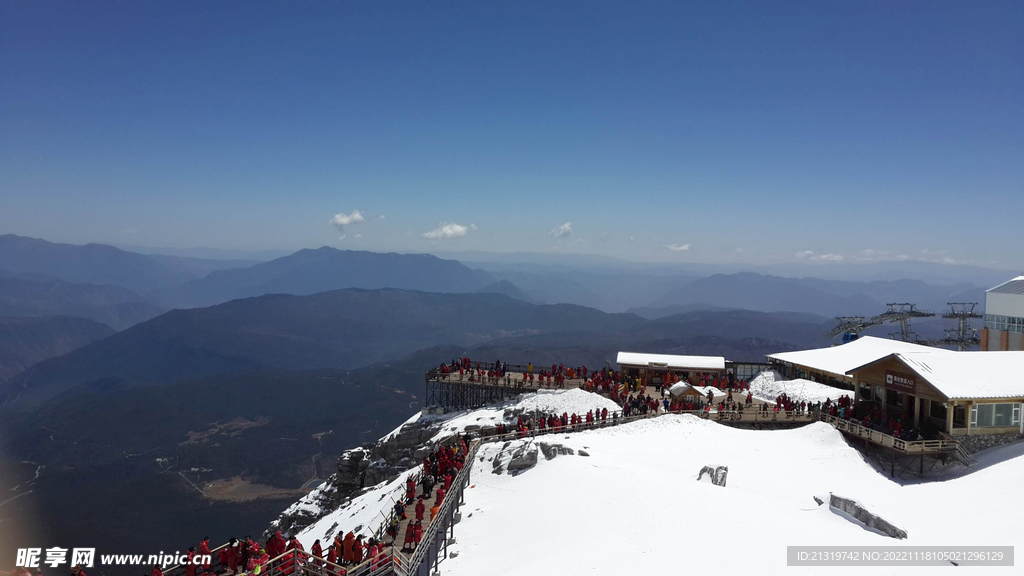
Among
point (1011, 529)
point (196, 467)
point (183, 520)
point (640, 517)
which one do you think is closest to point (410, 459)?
point (640, 517)

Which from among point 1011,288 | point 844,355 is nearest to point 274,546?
point 844,355

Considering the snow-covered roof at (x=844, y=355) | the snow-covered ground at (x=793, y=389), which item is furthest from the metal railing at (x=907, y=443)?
the snow-covered roof at (x=844, y=355)

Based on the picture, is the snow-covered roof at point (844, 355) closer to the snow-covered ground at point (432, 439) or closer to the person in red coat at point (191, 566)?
the snow-covered ground at point (432, 439)

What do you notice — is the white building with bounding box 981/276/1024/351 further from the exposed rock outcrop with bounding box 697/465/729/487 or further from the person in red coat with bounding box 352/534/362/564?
the person in red coat with bounding box 352/534/362/564

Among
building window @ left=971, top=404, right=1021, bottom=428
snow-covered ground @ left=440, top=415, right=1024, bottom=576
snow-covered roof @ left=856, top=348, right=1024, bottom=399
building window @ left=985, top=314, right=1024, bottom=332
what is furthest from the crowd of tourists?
building window @ left=985, top=314, right=1024, bottom=332

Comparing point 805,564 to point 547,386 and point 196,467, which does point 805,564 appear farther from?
point 196,467

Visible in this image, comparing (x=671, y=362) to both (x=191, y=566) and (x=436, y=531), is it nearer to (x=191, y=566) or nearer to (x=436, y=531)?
(x=436, y=531)
